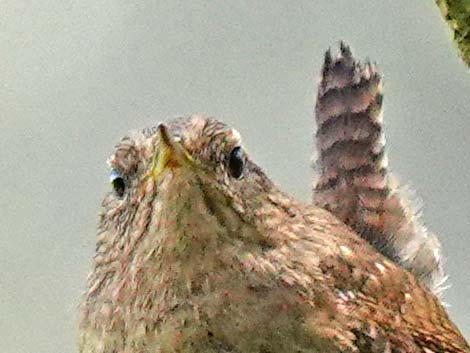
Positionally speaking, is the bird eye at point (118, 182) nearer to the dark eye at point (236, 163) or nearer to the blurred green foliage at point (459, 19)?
the dark eye at point (236, 163)

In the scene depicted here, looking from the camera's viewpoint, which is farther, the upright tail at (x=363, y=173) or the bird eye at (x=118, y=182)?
the upright tail at (x=363, y=173)

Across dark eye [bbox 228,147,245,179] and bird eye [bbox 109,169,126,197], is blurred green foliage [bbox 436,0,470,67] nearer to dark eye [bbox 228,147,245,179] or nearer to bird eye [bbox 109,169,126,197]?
dark eye [bbox 228,147,245,179]

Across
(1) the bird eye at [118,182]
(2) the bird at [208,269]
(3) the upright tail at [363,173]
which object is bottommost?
(2) the bird at [208,269]

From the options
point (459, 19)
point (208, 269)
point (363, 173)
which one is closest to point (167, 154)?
point (208, 269)

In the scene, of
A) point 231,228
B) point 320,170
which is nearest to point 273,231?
point 231,228

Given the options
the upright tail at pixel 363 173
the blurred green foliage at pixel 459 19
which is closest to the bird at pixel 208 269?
the blurred green foliage at pixel 459 19

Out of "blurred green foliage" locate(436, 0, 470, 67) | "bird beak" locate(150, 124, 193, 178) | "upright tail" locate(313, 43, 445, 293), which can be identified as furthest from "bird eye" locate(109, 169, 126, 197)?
"upright tail" locate(313, 43, 445, 293)

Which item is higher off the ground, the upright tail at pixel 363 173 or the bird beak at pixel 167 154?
the upright tail at pixel 363 173

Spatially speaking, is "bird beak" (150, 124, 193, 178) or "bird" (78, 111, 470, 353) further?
"bird" (78, 111, 470, 353)
